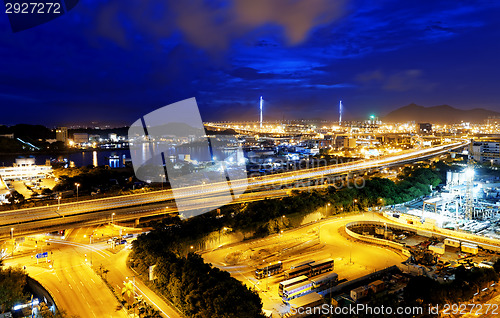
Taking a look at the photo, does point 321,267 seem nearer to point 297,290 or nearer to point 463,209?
point 297,290

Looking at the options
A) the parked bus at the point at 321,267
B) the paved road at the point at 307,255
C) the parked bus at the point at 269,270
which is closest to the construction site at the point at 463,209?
the paved road at the point at 307,255

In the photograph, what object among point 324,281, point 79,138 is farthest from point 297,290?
point 79,138

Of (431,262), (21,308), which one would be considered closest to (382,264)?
(431,262)

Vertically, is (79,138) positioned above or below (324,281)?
above

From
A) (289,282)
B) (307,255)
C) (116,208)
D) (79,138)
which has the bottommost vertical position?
(307,255)

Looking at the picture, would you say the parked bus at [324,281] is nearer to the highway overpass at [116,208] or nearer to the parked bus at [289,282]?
the parked bus at [289,282]
